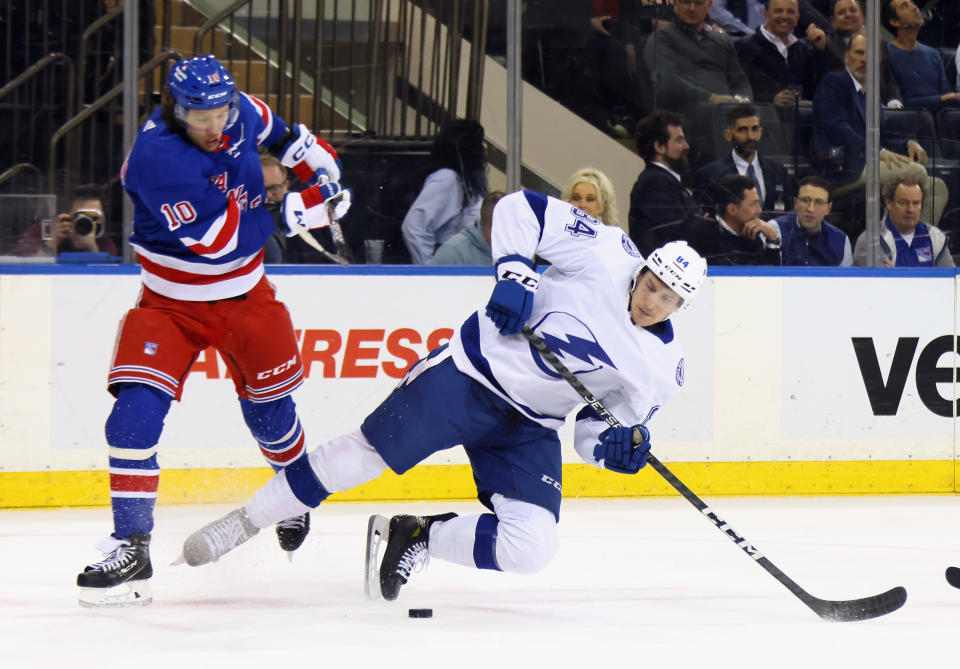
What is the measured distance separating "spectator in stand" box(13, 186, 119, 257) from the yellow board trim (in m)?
0.74

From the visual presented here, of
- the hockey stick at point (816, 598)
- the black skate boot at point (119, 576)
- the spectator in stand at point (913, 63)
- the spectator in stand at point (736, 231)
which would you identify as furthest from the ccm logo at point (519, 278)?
the spectator in stand at point (913, 63)

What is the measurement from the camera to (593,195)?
496 cm

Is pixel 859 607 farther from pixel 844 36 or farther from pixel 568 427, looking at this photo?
pixel 844 36

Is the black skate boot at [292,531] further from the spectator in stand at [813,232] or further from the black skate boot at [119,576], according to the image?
the spectator in stand at [813,232]

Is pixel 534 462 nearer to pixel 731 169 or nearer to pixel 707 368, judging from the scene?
pixel 707 368

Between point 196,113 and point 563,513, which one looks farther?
point 563,513

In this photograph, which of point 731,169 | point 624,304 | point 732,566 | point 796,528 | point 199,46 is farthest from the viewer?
point 731,169

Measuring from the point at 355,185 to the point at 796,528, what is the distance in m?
1.88

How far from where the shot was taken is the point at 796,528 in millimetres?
4500

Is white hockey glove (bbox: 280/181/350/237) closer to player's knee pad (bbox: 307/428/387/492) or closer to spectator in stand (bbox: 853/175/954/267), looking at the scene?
player's knee pad (bbox: 307/428/387/492)

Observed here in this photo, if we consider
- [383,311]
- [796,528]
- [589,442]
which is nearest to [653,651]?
[589,442]

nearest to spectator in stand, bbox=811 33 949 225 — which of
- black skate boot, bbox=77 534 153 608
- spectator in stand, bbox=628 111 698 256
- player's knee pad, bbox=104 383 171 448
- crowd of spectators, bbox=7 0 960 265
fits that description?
crowd of spectators, bbox=7 0 960 265

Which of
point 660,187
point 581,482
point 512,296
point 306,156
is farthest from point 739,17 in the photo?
point 512,296

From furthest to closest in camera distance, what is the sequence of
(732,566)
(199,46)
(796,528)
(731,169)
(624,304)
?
(731,169)
(199,46)
(796,528)
(732,566)
(624,304)
